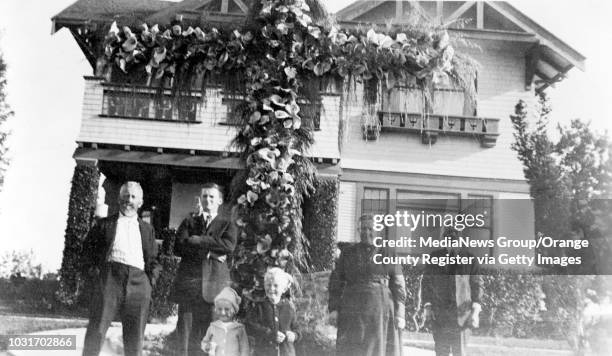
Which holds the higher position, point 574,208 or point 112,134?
point 112,134

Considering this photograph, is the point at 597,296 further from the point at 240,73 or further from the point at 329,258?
the point at 240,73

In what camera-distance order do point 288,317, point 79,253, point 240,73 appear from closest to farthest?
1. point 288,317
2. point 240,73
3. point 79,253

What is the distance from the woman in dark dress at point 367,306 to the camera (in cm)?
366

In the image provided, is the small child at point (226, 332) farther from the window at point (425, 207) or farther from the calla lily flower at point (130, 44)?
the calla lily flower at point (130, 44)

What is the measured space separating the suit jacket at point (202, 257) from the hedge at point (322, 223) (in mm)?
526

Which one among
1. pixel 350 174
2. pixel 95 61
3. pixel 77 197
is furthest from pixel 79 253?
pixel 350 174

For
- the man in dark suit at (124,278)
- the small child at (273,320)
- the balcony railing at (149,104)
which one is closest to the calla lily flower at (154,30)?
the balcony railing at (149,104)

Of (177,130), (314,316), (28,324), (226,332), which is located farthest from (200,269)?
(28,324)

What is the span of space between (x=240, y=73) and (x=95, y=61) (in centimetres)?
113

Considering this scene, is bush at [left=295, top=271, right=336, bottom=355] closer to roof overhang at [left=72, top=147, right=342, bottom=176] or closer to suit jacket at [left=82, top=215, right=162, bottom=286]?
roof overhang at [left=72, top=147, right=342, bottom=176]

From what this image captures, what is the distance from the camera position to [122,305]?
3.61 meters

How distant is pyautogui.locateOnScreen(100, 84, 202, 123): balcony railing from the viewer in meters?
3.87

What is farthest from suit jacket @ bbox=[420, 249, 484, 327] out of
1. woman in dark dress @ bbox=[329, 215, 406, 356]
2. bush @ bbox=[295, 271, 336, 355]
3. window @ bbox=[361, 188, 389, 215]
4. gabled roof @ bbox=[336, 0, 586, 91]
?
gabled roof @ bbox=[336, 0, 586, 91]

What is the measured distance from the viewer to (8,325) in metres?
3.96
